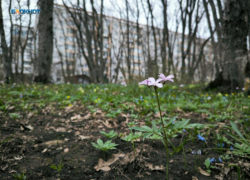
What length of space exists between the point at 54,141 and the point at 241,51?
5300mm

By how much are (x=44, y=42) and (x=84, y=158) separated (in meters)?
6.83

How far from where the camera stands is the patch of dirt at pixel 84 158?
111 cm

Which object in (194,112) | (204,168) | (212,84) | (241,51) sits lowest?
(204,168)

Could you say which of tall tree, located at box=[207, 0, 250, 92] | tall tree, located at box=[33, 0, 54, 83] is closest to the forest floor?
tall tree, located at box=[207, 0, 250, 92]

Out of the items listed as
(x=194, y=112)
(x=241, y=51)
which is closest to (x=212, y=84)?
(x=241, y=51)

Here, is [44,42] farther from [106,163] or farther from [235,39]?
[235,39]

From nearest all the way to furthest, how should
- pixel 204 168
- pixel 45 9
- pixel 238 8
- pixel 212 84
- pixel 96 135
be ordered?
pixel 204 168
pixel 96 135
pixel 238 8
pixel 212 84
pixel 45 9

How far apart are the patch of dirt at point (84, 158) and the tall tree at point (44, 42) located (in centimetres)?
552

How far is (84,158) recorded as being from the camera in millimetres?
1304

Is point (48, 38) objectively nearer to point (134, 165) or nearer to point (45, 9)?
point (45, 9)

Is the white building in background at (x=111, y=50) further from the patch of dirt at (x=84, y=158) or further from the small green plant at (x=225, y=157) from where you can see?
the small green plant at (x=225, y=157)

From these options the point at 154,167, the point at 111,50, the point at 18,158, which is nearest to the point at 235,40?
the point at 154,167

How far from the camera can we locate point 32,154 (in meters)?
1.35

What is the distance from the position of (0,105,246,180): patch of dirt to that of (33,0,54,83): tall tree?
18.1 ft
